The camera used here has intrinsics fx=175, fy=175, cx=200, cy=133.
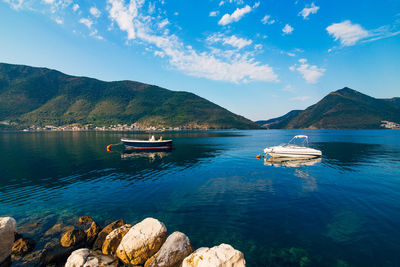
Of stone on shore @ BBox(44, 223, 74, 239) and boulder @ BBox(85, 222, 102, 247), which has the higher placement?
boulder @ BBox(85, 222, 102, 247)

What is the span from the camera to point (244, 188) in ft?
68.8

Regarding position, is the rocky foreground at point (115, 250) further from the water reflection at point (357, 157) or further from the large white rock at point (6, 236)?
the water reflection at point (357, 157)

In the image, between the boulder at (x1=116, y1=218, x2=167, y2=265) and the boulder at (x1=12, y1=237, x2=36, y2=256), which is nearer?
→ the boulder at (x1=116, y1=218, x2=167, y2=265)

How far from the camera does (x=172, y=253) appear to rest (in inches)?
321

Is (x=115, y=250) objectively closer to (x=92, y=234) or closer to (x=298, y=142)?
(x=92, y=234)

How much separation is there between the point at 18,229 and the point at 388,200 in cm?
3171

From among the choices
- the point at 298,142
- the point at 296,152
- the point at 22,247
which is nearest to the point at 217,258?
the point at 22,247

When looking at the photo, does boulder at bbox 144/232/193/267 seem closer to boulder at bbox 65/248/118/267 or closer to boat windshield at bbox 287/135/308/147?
boulder at bbox 65/248/118/267

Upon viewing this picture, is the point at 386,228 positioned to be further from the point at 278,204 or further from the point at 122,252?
the point at 122,252

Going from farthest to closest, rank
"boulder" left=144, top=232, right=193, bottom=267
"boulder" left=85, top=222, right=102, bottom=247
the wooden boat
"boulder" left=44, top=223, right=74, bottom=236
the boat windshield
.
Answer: the wooden boat
the boat windshield
"boulder" left=44, top=223, right=74, bottom=236
"boulder" left=85, top=222, right=102, bottom=247
"boulder" left=144, top=232, right=193, bottom=267

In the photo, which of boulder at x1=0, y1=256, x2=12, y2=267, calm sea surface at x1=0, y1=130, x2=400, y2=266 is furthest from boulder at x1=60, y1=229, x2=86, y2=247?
calm sea surface at x1=0, y1=130, x2=400, y2=266

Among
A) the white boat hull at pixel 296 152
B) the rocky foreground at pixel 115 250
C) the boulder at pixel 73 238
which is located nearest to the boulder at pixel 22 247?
the rocky foreground at pixel 115 250

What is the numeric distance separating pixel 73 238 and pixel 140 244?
430cm

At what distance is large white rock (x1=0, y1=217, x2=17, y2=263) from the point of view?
8734 millimetres
